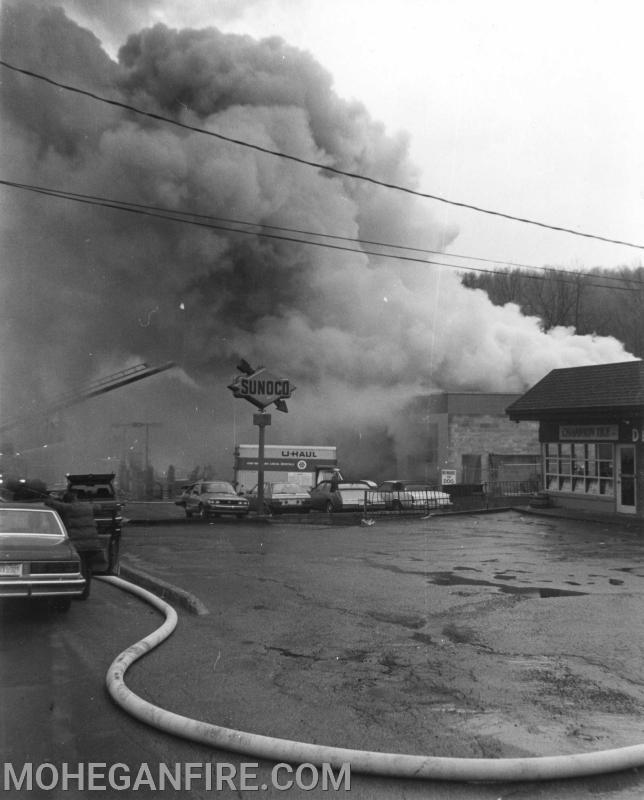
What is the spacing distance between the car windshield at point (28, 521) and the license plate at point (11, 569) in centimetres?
73

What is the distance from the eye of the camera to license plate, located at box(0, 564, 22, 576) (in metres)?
6.52

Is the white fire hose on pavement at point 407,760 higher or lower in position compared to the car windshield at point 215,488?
lower

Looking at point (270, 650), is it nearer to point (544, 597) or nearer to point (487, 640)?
point (487, 640)

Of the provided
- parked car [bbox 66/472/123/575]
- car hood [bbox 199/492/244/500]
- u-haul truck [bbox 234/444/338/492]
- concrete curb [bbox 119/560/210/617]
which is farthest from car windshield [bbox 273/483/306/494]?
concrete curb [bbox 119/560/210/617]

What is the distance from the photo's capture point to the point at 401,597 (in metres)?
8.54

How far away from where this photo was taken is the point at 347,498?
76.6 feet

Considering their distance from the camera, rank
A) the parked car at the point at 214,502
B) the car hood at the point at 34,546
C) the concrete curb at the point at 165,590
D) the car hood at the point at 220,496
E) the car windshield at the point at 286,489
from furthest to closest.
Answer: the car windshield at the point at 286,489 → the car hood at the point at 220,496 → the parked car at the point at 214,502 → the concrete curb at the point at 165,590 → the car hood at the point at 34,546

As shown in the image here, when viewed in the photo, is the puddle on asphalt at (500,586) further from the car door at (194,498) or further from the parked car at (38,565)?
the car door at (194,498)

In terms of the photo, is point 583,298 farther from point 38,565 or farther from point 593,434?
point 38,565

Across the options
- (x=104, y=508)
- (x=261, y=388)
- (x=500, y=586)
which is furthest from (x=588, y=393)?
(x=104, y=508)

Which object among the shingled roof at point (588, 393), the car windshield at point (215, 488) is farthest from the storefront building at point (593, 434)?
the car windshield at point (215, 488)

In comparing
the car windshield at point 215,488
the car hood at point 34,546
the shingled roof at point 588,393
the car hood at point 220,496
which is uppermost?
the shingled roof at point 588,393

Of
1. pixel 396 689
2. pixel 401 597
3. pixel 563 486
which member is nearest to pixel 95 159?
pixel 563 486

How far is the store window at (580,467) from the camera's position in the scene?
20602 mm
